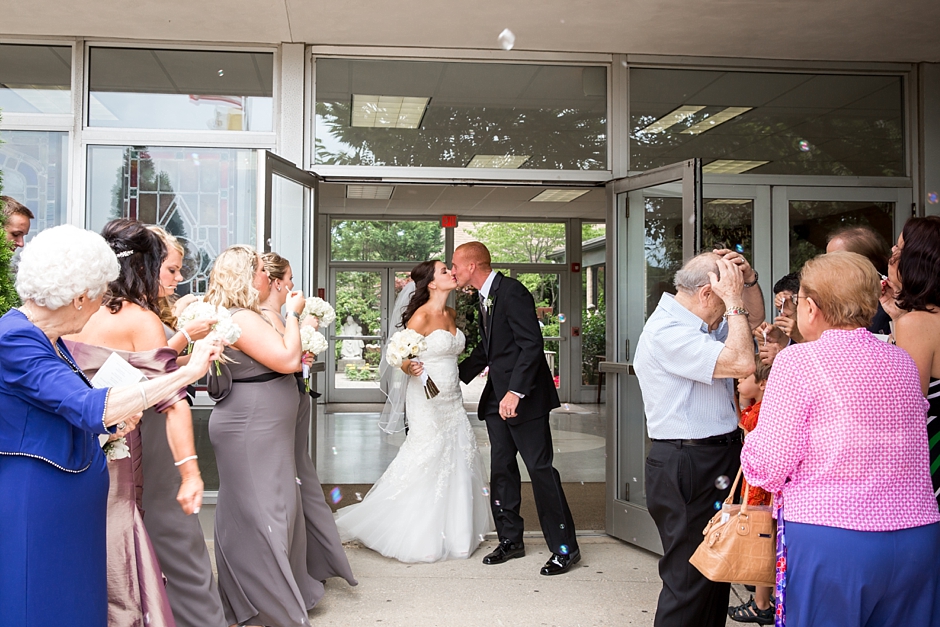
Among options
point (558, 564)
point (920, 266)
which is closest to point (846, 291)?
point (920, 266)

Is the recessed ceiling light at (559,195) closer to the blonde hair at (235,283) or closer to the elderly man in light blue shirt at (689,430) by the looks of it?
the blonde hair at (235,283)

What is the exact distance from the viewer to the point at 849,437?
2.06 metres

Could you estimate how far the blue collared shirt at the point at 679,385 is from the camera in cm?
290

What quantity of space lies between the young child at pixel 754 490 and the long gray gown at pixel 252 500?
2.10 m

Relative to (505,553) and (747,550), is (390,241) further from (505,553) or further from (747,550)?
(747,550)

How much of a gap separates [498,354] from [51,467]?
3.21 metres

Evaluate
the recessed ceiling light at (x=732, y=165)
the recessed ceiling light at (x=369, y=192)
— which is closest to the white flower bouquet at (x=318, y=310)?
the recessed ceiling light at (x=732, y=165)

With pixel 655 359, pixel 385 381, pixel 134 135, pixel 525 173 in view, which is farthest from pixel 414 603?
pixel 385 381

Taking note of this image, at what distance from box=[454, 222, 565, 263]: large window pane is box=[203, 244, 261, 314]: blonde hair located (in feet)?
37.0

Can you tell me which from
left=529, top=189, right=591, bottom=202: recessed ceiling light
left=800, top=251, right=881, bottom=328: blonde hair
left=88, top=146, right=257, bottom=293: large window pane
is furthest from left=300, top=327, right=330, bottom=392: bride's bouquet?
left=529, top=189, right=591, bottom=202: recessed ceiling light

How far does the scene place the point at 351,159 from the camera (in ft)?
18.0

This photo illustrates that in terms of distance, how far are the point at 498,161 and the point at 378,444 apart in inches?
205

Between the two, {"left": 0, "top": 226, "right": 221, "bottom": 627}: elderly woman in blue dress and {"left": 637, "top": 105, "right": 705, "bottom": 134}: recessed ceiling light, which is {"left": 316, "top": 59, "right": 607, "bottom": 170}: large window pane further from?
{"left": 0, "top": 226, "right": 221, "bottom": 627}: elderly woman in blue dress

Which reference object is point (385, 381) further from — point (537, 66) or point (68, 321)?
point (68, 321)
